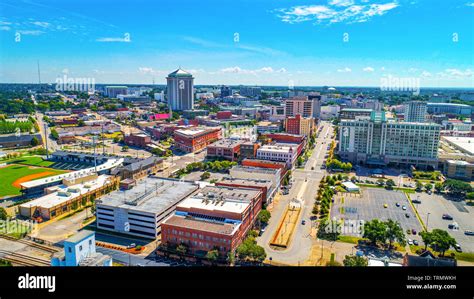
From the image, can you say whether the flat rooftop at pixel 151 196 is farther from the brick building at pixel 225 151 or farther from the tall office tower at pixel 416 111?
the tall office tower at pixel 416 111

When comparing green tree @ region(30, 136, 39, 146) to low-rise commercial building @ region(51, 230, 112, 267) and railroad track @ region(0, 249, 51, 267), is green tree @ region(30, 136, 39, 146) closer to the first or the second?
railroad track @ region(0, 249, 51, 267)

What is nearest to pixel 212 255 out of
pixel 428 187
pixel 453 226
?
pixel 453 226

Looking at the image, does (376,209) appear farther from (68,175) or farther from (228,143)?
(68,175)

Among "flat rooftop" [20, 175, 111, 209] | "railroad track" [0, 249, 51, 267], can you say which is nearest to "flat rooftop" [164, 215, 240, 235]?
"railroad track" [0, 249, 51, 267]
